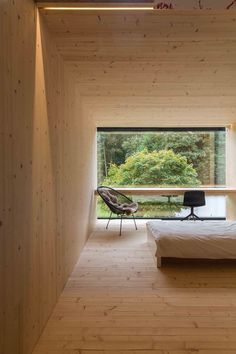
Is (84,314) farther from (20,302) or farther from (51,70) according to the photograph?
(51,70)

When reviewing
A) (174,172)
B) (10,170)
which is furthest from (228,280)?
(174,172)

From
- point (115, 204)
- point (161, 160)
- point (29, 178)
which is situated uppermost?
point (161, 160)

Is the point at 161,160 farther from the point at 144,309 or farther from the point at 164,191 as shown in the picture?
the point at 144,309

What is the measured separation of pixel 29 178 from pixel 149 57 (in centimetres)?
184

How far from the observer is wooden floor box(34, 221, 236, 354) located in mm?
1965

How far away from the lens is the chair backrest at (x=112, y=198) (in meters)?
5.25

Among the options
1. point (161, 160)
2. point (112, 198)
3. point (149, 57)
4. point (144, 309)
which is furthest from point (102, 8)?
point (161, 160)

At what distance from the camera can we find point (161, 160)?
6820mm

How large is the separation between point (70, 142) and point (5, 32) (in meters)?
1.97

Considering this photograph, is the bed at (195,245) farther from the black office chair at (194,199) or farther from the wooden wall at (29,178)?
the black office chair at (194,199)

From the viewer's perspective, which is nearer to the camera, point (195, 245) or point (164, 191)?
point (195, 245)

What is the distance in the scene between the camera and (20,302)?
1.70 m

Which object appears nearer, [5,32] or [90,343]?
[5,32]

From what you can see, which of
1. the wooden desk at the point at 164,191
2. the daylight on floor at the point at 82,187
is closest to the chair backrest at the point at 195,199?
the wooden desk at the point at 164,191
